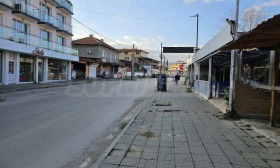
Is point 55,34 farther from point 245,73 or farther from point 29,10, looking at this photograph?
point 245,73

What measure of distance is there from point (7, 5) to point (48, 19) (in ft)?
31.0

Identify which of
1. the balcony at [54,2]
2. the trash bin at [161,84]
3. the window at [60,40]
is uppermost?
the balcony at [54,2]

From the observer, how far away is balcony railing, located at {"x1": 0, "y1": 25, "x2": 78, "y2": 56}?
26947 millimetres

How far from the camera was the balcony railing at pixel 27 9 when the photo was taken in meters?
29.1

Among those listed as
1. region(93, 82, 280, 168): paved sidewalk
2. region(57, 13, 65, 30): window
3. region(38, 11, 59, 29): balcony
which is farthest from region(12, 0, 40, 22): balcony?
region(93, 82, 280, 168): paved sidewalk

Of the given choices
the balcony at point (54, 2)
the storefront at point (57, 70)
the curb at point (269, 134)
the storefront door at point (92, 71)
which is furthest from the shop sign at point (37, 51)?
the curb at point (269, 134)

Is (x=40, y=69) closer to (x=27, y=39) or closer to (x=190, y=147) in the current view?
(x=27, y=39)

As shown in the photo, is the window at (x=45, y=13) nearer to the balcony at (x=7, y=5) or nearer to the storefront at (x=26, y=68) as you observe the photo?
the storefront at (x=26, y=68)

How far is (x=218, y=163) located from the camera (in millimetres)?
5727

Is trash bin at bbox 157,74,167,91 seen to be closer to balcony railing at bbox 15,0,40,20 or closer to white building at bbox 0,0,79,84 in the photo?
white building at bbox 0,0,79,84

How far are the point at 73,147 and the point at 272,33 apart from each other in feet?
16.7

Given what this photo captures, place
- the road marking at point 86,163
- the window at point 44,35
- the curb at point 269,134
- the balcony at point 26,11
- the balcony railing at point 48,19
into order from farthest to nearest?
the window at point 44,35 → the balcony railing at point 48,19 → the balcony at point 26,11 → the curb at point 269,134 → the road marking at point 86,163

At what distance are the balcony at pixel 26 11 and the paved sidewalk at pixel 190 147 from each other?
75.7 feet

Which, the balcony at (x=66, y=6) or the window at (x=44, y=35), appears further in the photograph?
the balcony at (x=66, y=6)
